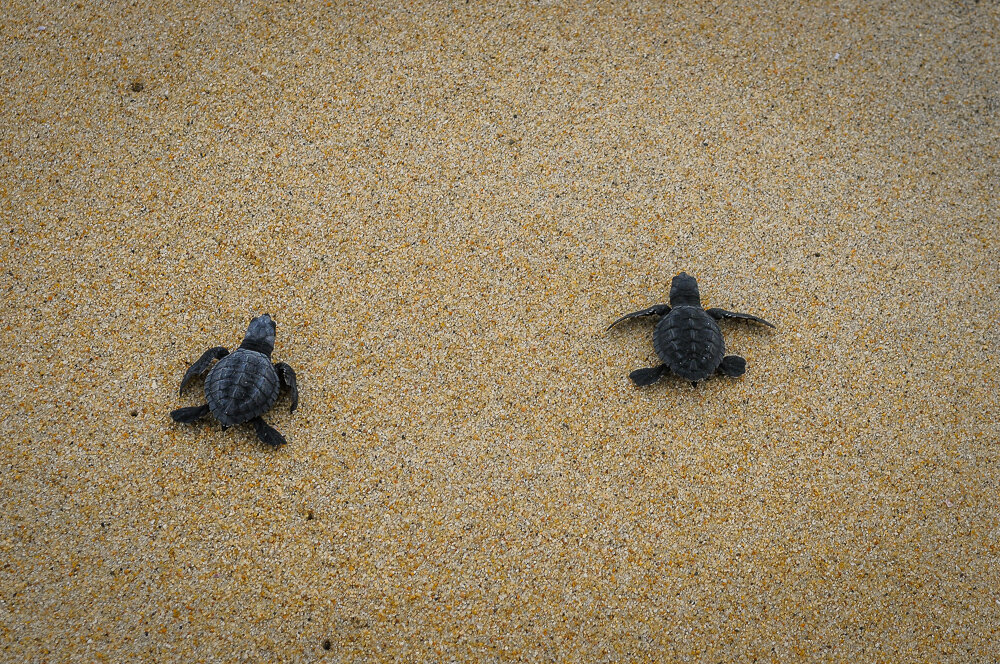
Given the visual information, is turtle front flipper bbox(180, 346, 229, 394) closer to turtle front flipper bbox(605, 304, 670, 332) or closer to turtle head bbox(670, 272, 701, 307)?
turtle front flipper bbox(605, 304, 670, 332)

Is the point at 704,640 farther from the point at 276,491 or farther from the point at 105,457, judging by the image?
the point at 105,457

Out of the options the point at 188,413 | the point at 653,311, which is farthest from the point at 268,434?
the point at 653,311

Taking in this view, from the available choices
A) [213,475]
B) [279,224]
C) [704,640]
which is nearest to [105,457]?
[213,475]

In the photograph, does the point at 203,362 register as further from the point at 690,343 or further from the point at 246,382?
the point at 690,343

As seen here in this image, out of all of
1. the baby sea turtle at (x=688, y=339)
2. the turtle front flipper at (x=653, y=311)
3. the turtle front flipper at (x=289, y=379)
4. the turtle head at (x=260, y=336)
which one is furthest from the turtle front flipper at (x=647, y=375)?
the turtle head at (x=260, y=336)

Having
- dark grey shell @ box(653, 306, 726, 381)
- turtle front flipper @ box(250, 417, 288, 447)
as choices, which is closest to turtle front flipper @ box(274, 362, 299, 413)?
turtle front flipper @ box(250, 417, 288, 447)

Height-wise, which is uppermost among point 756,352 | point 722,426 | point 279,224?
point 279,224

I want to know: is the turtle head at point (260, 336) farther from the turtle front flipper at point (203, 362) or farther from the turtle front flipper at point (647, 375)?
the turtle front flipper at point (647, 375)
